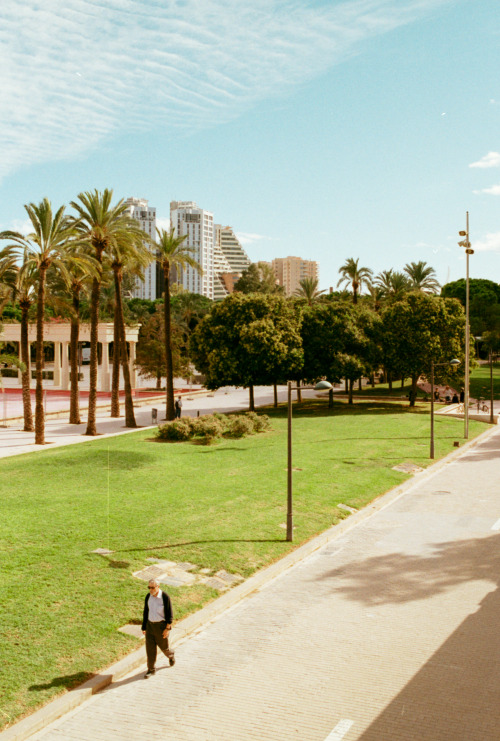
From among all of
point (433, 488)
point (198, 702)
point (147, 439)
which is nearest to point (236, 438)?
point (147, 439)

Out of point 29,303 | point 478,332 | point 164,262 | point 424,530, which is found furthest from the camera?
point 478,332

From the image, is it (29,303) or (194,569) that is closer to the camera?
(194,569)

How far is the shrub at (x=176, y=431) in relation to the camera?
36.8 m

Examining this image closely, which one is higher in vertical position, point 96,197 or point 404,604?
point 96,197

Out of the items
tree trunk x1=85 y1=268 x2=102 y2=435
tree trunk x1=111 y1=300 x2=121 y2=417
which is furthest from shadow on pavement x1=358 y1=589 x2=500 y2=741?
tree trunk x1=111 y1=300 x2=121 y2=417

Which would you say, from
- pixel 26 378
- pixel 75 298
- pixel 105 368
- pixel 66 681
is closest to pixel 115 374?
pixel 75 298

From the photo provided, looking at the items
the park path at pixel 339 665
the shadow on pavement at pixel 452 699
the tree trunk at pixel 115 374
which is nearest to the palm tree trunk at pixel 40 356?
the tree trunk at pixel 115 374

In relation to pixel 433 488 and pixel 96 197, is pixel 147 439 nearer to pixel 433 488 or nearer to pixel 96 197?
pixel 96 197

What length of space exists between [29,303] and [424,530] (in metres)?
30.4

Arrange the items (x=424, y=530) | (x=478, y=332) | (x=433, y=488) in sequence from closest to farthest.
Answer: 1. (x=424, y=530)
2. (x=433, y=488)
3. (x=478, y=332)

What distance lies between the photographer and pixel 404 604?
46.8 feet

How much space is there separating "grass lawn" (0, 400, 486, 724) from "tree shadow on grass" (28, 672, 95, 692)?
2 centimetres

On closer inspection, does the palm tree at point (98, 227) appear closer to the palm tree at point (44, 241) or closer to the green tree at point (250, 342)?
the palm tree at point (44, 241)

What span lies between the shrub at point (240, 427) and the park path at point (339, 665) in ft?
68.4
